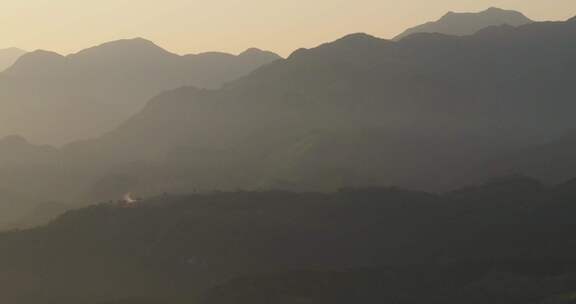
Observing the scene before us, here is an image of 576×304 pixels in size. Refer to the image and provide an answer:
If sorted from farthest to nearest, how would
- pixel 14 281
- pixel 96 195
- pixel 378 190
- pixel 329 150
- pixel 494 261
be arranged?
pixel 329 150, pixel 96 195, pixel 378 190, pixel 14 281, pixel 494 261

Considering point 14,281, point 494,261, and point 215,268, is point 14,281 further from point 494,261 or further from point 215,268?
point 494,261

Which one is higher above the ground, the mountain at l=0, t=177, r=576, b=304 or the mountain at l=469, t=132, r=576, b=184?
the mountain at l=469, t=132, r=576, b=184

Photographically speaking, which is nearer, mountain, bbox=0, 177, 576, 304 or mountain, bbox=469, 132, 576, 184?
mountain, bbox=0, 177, 576, 304

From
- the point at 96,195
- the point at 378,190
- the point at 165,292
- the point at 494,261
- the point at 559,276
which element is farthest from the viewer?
the point at 96,195

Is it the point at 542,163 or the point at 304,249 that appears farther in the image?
the point at 542,163

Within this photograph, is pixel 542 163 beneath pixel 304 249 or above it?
above

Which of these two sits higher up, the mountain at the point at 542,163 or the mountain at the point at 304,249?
the mountain at the point at 542,163

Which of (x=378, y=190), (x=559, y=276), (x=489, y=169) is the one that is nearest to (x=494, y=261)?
(x=559, y=276)

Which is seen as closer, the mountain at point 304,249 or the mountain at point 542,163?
the mountain at point 304,249
